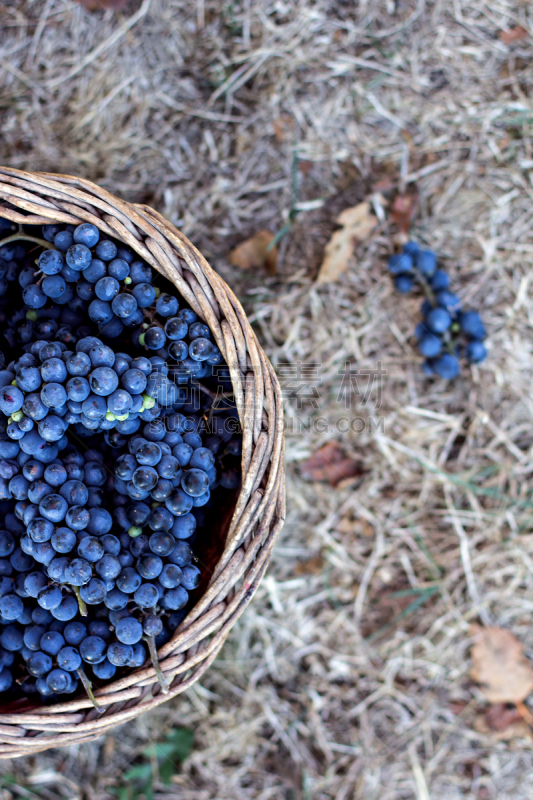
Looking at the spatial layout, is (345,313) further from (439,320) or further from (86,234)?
Answer: (86,234)

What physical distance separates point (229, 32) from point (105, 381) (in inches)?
57.6

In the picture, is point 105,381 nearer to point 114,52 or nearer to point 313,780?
point 114,52

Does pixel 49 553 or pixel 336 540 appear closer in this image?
pixel 49 553

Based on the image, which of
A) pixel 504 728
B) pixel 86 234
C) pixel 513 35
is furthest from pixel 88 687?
pixel 513 35

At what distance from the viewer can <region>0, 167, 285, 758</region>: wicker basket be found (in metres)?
1.18

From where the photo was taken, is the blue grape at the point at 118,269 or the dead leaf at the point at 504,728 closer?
the blue grape at the point at 118,269

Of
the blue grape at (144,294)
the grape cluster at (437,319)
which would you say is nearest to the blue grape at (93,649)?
the blue grape at (144,294)

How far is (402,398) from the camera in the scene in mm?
1960

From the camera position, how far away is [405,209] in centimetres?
197

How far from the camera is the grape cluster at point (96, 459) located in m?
1.16

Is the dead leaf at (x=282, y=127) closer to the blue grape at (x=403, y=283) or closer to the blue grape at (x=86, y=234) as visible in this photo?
the blue grape at (x=403, y=283)

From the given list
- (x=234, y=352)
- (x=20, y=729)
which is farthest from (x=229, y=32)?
(x=20, y=729)

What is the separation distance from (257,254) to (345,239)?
311 mm

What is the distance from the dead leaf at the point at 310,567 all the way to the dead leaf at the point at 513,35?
1978mm
